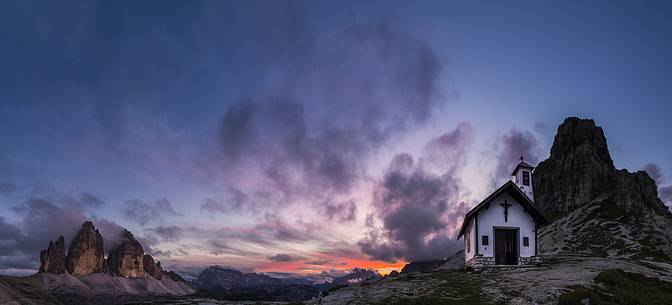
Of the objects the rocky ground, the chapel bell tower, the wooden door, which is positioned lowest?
the rocky ground

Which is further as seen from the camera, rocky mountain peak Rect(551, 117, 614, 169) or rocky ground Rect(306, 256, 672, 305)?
rocky mountain peak Rect(551, 117, 614, 169)

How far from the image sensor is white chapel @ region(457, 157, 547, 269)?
1902 inches

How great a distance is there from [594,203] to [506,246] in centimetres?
11321

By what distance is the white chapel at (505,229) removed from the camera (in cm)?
4831

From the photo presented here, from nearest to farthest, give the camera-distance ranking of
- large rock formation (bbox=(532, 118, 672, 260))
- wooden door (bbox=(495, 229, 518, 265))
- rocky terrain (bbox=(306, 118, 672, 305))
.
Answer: rocky terrain (bbox=(306, 118, 672, 305))
wooden door (bbox=(495, 229, 518, 265))
large rock formation (bbox=(532, 118, 672, 260))

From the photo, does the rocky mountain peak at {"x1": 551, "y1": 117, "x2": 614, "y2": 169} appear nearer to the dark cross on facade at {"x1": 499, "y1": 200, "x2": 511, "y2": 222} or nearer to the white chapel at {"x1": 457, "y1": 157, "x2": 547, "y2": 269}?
the white chapel at {"x1": 457, "y1": 157, "x2": 547, "y2": 269}

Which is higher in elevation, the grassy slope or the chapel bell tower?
the chapel bell tower

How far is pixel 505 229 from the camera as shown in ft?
162

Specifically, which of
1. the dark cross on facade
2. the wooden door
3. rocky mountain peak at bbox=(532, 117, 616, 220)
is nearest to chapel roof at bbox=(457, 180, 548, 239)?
the dark cross on facade

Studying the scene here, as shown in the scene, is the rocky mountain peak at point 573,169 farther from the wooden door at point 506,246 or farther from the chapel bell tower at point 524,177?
the wooden door at point 506,246

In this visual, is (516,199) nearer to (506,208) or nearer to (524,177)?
(506,208)

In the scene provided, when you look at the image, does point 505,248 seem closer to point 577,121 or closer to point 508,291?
point 508,291

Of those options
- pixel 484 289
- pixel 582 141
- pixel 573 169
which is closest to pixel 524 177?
pixel 484 289

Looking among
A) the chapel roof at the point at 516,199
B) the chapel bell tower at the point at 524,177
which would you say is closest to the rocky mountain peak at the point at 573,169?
the chapel bell tower at the point at 524,177
